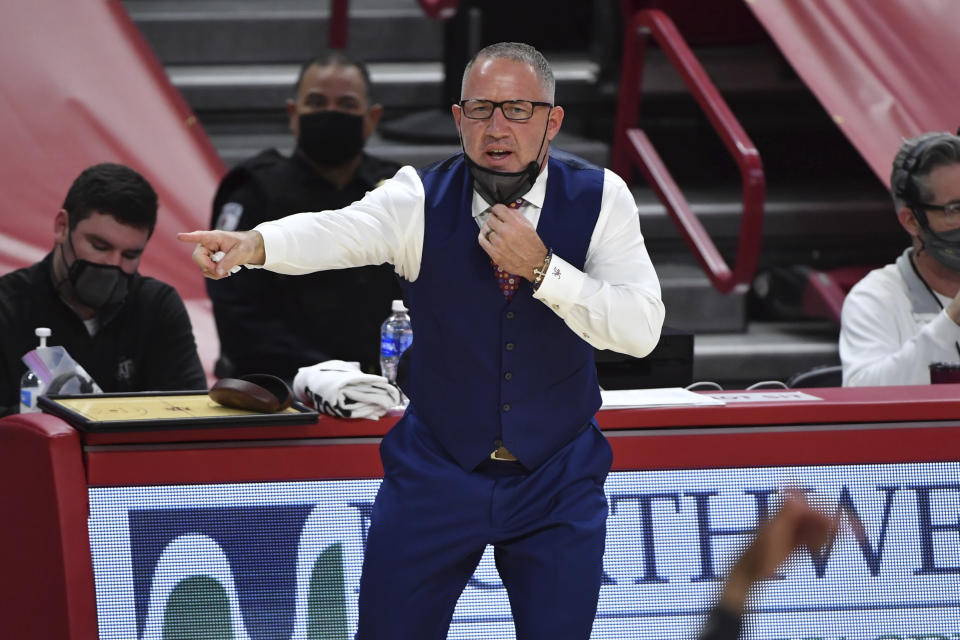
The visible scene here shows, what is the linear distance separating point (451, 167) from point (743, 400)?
1.09 meters

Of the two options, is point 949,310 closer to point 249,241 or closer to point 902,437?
point 902,437

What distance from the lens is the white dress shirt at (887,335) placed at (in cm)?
374

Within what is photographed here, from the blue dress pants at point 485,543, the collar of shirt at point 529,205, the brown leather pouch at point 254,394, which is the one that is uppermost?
the collar of shirt at point 529,205

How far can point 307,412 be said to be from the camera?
3.07 meters

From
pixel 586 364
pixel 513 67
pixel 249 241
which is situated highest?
pixel 513 67

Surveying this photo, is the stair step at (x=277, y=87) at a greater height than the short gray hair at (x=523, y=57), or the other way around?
the stair step at (x=277, y=87)

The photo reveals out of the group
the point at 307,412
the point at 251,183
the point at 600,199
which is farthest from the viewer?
the point at 251,183

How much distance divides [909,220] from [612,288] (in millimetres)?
1891

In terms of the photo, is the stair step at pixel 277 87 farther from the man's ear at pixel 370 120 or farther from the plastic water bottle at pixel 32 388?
the plastic water bottle at pixel 32 388

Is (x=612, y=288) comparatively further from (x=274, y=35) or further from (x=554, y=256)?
(x=274, y=35)

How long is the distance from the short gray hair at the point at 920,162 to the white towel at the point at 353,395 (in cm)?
175

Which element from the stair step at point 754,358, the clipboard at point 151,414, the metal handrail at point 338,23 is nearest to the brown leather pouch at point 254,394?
the clipboard at point 151,414

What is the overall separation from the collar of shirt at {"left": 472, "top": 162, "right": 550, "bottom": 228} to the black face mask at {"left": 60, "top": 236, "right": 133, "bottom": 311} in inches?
61.1

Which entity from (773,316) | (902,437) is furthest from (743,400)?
(773,316)
